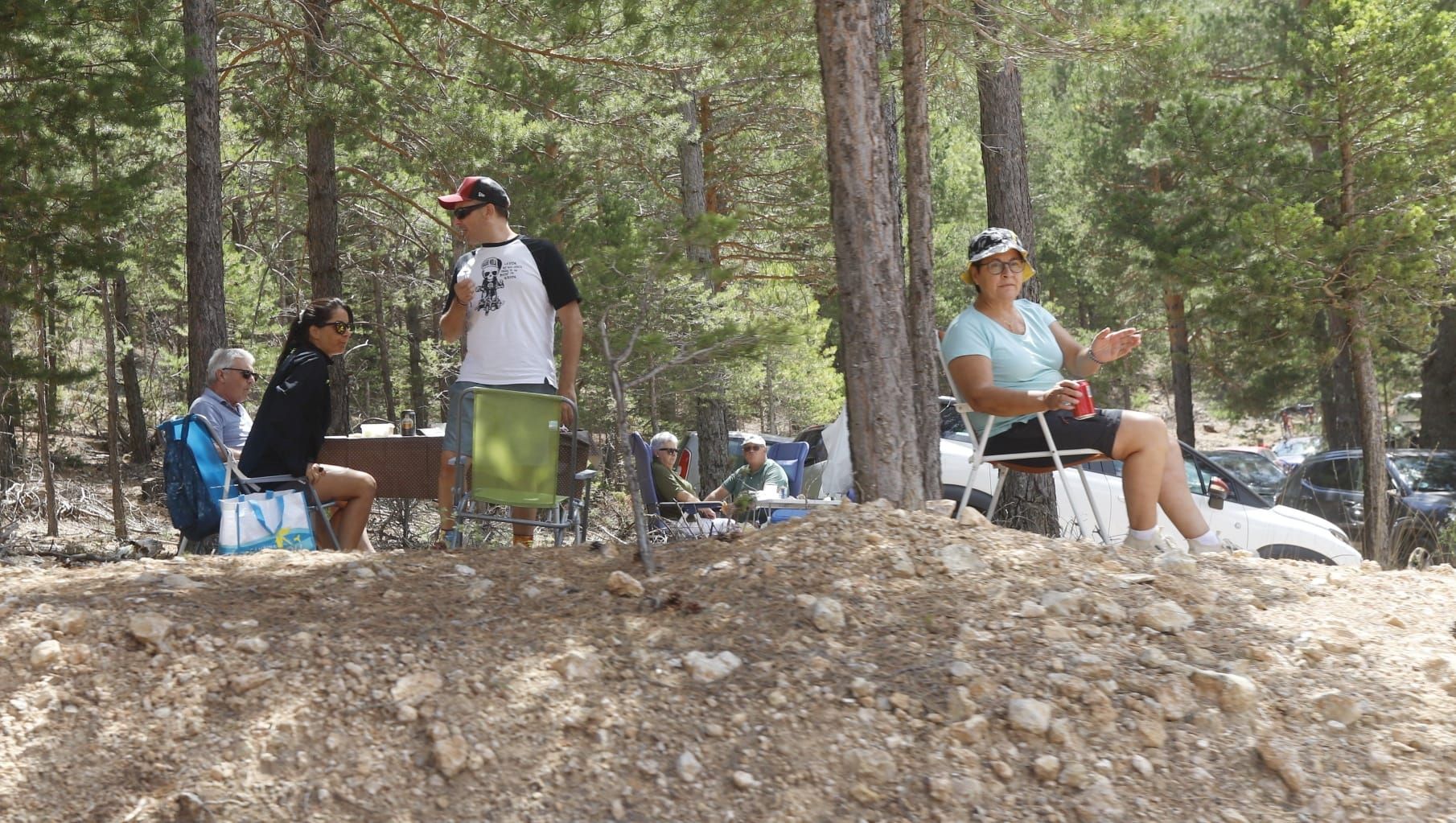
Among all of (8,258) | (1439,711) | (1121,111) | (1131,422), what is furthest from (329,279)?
(1121,111)

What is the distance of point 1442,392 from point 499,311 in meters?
13.3

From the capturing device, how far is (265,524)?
15.1 ft

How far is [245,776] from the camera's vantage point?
8.21 feet

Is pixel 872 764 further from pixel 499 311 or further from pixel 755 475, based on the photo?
pixel 755 475

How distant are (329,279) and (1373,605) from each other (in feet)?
28.8

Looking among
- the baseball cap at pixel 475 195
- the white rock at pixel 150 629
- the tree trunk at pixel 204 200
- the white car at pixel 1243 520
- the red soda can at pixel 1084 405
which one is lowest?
the white car at pixel 1243 520

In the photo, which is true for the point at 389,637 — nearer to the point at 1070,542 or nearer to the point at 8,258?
the point at 1070,542

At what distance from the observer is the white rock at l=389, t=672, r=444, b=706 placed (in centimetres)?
273

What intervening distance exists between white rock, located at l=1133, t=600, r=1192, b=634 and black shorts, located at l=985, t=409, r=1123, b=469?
4.18ft

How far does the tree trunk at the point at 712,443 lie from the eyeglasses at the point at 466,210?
1014 cm

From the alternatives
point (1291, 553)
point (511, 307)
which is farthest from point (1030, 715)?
point (1291, 553)

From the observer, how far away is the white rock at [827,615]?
3.15m

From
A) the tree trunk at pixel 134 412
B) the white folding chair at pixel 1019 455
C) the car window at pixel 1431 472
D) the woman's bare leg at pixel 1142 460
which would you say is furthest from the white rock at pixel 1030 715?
the tree trunk at pixel 134 412

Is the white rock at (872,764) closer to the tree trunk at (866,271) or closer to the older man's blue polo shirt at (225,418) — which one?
the tree trunk at (866,271)
